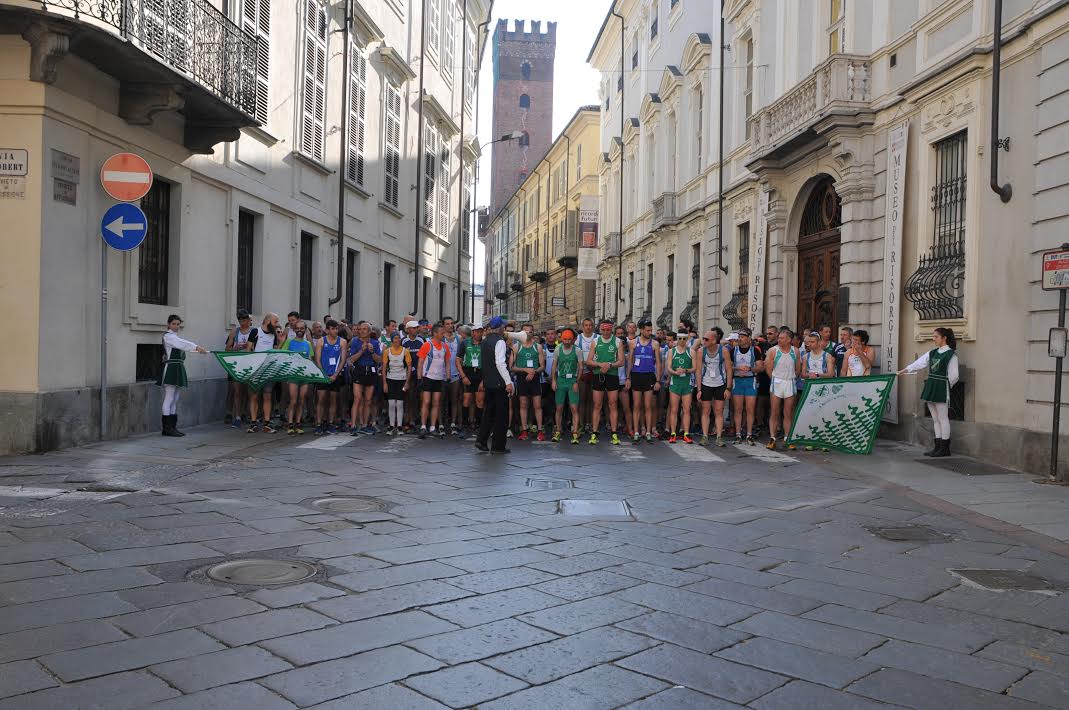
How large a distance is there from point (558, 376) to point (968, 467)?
228 inches

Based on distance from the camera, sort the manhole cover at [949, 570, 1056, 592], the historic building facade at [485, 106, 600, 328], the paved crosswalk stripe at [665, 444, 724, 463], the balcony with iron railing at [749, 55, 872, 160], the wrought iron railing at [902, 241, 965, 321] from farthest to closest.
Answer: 1. the historic building facade at [485, 106, 600, 328]
2. the balcony with iron railing at [749, 55, 872, 160]
3. the wrought iron railing at [902, 241, 965, 321]
4. the paved crosswalk stripe at [665, 444, 724, 463]
5. the manhole cover at [949, 570, 1056, 592]

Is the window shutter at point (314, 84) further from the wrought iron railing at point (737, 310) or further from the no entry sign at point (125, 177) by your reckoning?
the wrought iron railing at point (737, 310)

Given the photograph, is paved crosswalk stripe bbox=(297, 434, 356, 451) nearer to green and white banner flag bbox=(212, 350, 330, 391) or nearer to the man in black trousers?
green and white banner flag bbox=(212, 350, 330, 391)

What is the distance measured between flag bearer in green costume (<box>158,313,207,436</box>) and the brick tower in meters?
68.3

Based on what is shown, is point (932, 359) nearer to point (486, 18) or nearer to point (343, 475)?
point (343, 475)

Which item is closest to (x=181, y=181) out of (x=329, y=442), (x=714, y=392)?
(x=329, y=442)

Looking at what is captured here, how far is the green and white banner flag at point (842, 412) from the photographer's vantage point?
39.5 ft

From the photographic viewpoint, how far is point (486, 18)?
40.2m

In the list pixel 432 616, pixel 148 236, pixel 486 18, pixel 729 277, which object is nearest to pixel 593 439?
pixel 148 236

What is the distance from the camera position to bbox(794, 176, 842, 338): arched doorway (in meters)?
16.9

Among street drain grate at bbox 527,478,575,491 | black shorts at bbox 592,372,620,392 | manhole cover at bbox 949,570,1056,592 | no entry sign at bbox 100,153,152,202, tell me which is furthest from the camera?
black shorts at bbox 592,372,620,392

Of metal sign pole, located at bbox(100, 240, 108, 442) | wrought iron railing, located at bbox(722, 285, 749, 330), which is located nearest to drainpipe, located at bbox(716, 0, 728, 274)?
wrought iron railing, located at bbox(722, 285, 749, 330)

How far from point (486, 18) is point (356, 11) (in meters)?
20.7

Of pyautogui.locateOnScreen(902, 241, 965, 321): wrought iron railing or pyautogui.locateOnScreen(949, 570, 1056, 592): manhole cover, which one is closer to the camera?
pyautogui.locateOnScreen(949, 570, 1056, 592): manhole cover
